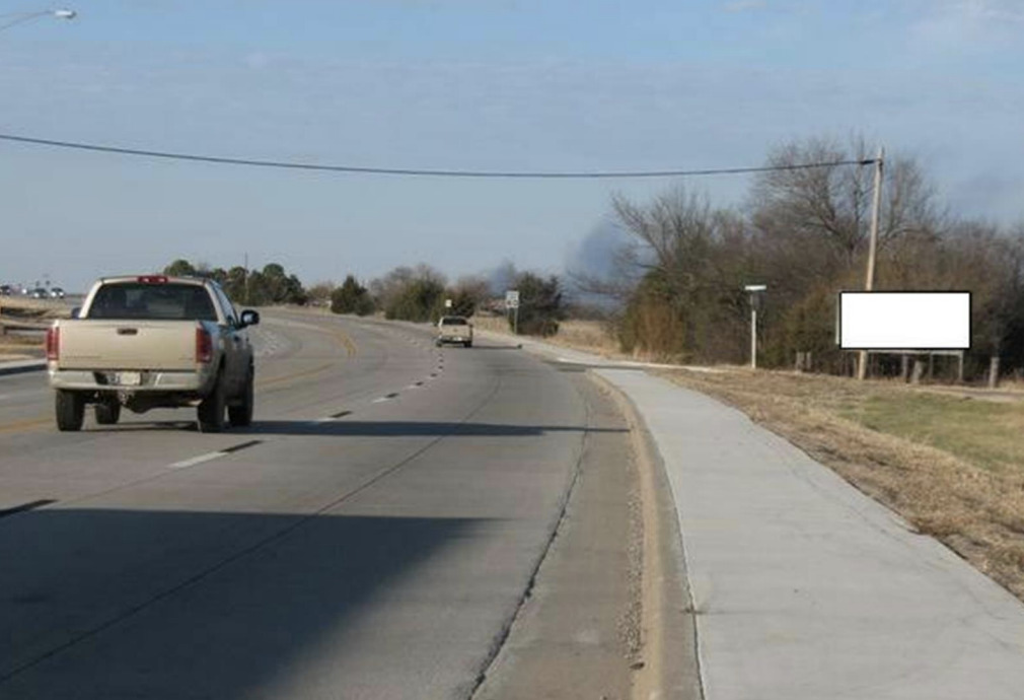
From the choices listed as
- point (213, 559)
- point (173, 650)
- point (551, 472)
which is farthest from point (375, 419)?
point (173, 650)

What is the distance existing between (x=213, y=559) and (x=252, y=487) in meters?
4.08

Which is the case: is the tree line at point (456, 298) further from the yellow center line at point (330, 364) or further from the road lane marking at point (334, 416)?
the road lane marking at point (334, 416)

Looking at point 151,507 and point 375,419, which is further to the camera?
point 375,419

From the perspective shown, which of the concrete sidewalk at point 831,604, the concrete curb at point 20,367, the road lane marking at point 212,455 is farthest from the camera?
the concrete curb at point 20,367

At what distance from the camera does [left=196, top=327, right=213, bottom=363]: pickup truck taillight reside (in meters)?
18.5

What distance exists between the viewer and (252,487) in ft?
46.3

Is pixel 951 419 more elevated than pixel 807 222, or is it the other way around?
pixel 807 222

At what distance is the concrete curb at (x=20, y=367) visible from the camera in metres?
40.6

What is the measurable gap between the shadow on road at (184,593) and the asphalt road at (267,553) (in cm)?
2

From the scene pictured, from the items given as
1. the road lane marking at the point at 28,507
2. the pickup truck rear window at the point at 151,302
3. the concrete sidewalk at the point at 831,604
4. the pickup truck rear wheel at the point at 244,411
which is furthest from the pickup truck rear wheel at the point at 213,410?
the concrete sidewalk at the point at 831,604

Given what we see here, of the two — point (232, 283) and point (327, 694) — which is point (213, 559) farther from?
point (232, 283)

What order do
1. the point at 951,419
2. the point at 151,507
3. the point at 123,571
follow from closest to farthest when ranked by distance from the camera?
the point at 123,571
the point at 151,507
the point at 951,419

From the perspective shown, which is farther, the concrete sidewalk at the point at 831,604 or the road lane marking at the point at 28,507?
→ the road lane marking at the point at 28,507

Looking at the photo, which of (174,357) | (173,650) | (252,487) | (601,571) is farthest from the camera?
(174,357)
